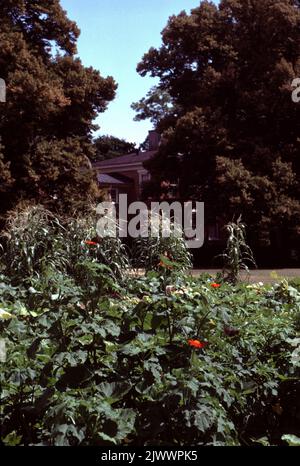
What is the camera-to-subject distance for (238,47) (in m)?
24.5

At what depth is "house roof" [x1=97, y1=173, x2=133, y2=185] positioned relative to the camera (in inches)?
1484

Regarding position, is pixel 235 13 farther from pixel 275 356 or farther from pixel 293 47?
pixel 275 356

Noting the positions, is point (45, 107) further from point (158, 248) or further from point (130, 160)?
point (130, 160)

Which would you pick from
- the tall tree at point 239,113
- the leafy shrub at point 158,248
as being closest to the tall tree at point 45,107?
the tall tree at point 239,113

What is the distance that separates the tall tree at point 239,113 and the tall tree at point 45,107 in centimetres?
372


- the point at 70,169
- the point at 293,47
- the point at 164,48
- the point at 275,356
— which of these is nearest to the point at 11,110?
the point at 70,169

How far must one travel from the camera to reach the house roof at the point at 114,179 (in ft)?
124

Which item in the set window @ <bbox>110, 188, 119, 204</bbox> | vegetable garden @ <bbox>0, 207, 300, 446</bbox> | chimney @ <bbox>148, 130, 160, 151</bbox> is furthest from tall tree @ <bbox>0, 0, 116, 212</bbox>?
chimney @ <bbox>148, 130, 160, 151</bbox>

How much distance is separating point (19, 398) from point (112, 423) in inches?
19.8

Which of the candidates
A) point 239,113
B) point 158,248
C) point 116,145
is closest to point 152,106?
point 116,145

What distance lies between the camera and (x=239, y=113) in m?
25.0

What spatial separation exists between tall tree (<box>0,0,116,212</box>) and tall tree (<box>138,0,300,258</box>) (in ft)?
12.2

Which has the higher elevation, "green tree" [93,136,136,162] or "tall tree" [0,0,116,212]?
"green tree" [93,136,136,162]

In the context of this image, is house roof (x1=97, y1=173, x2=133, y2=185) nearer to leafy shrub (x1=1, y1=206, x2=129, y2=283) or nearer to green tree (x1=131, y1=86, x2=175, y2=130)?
green tree (x1=131, y1=86, x2=175, y2=130)
